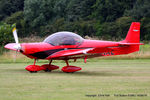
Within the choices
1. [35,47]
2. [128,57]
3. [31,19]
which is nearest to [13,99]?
[35,47]

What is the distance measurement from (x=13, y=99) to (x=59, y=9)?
174 feet

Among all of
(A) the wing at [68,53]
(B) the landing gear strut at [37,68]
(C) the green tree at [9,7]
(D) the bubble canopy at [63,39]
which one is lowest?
(B) the landing gear strut at [37,68]

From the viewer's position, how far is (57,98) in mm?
8273

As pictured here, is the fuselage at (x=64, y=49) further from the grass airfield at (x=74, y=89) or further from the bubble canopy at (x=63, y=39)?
the grass airfield at (x=74, y=89)

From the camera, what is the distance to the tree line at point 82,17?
50562mm

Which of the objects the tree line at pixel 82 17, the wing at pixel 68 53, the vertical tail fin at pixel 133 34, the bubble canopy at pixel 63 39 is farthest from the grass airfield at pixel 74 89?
the tree line at pixel 82 17

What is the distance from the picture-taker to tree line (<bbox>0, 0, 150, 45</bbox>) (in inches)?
1991

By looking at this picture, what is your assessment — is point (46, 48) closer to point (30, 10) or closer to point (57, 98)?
point (57, 98)

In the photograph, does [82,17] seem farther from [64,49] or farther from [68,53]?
[68,53]

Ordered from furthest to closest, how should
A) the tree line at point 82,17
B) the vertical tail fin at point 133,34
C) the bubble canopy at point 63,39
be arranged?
the tree line at point 82,17 → the vertical tail fin at point 133,34 → the bubble canopy at point 63,39

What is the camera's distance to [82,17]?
194 ft

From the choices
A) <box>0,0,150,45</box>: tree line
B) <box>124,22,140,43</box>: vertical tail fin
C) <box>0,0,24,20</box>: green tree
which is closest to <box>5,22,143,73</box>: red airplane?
<box>124,22,140,43</box>: vertical tail fin

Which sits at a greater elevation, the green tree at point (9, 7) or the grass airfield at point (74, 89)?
the green tree at point (9, 7)

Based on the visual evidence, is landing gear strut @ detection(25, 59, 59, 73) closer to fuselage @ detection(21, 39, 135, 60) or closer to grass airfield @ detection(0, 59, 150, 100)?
fuselage @ detection(21, 39, 135, 60)
